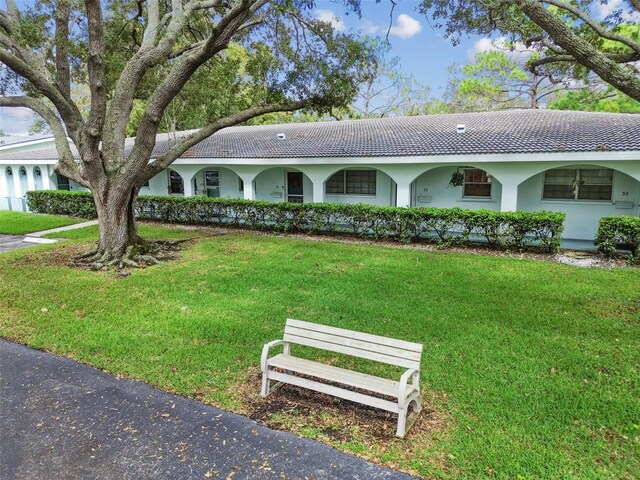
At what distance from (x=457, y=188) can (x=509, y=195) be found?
228 cm

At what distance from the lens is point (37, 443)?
12.3 feet

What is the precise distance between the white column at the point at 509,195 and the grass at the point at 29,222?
16.6m

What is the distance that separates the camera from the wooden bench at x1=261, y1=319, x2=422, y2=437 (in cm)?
393

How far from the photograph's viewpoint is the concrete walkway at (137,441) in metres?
3.40

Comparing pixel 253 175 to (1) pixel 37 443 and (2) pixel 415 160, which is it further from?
(1) pixel 37 443

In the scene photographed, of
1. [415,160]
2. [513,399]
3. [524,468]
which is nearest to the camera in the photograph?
[524,468]

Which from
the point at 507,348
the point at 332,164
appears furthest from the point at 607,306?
the point at 332,164

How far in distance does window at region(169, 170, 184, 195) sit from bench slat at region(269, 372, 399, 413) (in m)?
18.0

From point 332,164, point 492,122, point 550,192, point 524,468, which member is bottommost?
point 524,468

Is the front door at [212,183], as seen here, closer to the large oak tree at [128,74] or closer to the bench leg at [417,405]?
the large oak tree at [128,74]

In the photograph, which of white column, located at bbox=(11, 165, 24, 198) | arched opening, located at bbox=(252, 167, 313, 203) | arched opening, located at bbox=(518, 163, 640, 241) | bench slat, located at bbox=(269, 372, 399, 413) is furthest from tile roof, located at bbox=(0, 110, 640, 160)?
bench slat, located at bbox=(269, 372, 399, 413)

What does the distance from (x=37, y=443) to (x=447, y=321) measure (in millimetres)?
5327

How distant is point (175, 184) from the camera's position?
21.0 m

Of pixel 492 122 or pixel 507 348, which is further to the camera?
pixel 492 122
